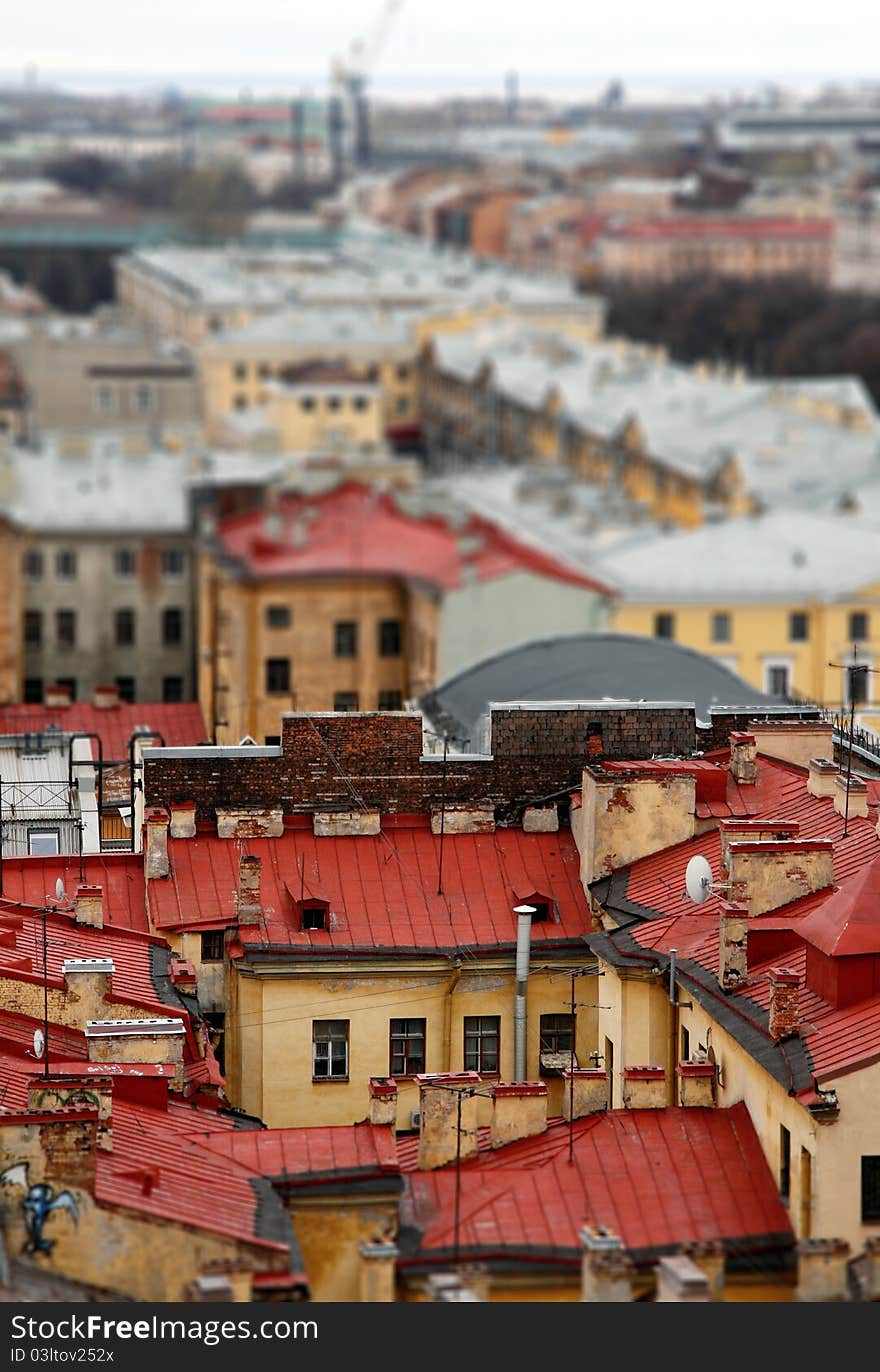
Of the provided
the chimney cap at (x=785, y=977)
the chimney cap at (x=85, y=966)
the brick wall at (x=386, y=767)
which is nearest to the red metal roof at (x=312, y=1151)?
the chimney cap at (x=85, y=966)

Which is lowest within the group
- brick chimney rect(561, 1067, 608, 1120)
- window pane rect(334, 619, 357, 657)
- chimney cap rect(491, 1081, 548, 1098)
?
window pane rect(334, 619, 357, 657)

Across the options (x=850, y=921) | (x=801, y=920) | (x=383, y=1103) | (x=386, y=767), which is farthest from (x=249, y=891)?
(x=850, y=921)

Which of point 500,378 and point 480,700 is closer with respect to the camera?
point 480,700

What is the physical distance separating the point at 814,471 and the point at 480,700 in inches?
2490

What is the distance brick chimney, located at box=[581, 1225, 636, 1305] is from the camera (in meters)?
20.8

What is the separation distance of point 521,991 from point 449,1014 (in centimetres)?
71

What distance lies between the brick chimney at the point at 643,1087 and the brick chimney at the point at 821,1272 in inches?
143

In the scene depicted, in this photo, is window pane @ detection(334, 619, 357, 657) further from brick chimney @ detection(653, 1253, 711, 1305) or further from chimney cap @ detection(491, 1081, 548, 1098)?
brick chimney @ detection(653, 1253, 711, 1305)

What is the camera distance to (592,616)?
63125mm

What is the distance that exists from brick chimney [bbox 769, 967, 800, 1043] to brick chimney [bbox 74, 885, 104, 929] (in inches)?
295

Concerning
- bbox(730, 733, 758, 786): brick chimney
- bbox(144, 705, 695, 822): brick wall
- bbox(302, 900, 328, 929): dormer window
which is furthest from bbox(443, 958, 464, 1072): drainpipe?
bbox(730, 733, 758, 786): brick chimney

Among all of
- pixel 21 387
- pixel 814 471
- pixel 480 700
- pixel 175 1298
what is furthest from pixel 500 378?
pixel 175 1298

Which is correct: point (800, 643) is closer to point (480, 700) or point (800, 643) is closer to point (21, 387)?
point (480, 700)

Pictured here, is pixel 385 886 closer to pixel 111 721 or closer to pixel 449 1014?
pixel 449 1014
